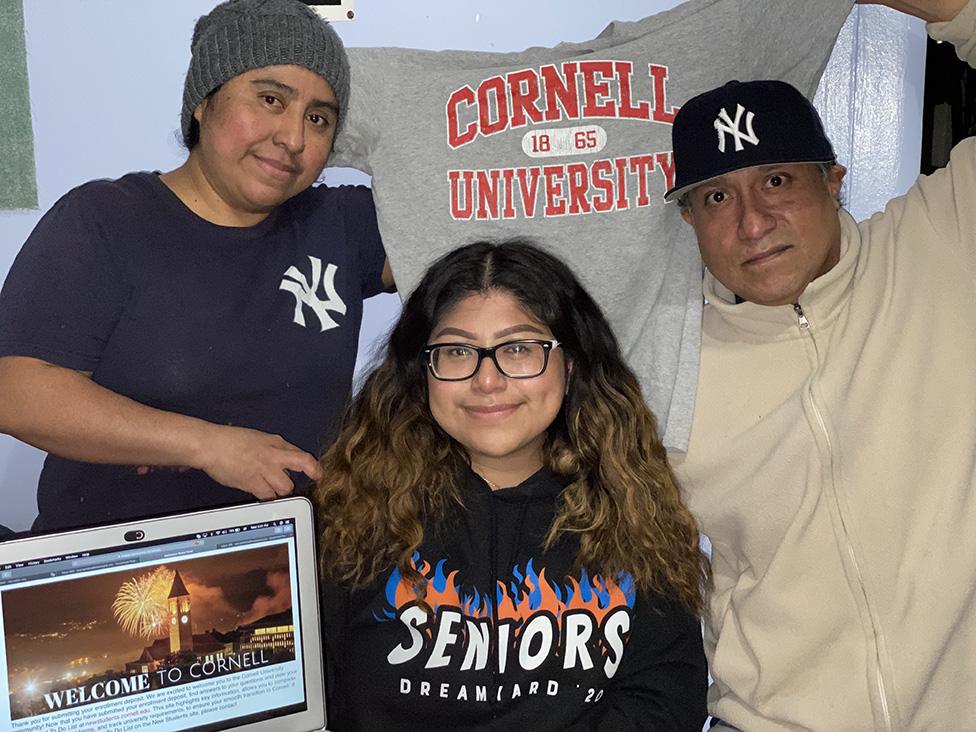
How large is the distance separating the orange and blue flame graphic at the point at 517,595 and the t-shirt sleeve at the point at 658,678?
5cm

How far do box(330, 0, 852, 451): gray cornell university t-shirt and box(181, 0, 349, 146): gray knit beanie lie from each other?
14cm

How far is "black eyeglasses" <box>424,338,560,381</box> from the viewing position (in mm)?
1228

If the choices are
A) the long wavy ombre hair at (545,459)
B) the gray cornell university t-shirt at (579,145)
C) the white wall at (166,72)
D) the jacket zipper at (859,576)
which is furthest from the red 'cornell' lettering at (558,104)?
the jacket zipper at (859,576)

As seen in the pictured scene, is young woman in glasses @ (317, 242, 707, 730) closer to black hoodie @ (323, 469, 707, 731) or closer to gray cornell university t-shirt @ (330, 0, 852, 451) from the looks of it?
black hoodie @ (323, 469, 707, 731)

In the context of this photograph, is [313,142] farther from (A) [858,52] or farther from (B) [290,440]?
(A) [858,52]

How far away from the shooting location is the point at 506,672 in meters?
1.21

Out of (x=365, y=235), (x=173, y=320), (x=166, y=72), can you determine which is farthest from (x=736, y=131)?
(x=166, y=72)

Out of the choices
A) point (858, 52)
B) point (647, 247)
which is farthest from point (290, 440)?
point (858, 52)

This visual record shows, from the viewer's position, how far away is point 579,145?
1.52 metres

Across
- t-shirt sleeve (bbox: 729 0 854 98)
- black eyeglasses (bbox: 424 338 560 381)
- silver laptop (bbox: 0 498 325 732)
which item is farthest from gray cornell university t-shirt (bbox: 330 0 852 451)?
silver laptop (bbox: 0 498 325 732)

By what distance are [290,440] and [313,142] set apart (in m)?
0.47

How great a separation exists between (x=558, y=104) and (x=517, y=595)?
0.79 metres

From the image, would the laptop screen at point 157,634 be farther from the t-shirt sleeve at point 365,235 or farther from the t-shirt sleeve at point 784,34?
the t-shirt sleeve at point 784,34

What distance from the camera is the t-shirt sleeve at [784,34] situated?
1500 mm
